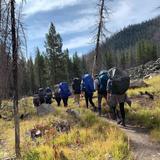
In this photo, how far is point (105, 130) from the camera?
47.8 ft

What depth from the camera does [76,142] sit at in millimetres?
13969

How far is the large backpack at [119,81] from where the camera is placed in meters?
16.6

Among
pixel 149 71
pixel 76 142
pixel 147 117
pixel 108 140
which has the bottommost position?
pixel 76 142

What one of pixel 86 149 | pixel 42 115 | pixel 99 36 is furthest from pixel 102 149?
pixel 99 36

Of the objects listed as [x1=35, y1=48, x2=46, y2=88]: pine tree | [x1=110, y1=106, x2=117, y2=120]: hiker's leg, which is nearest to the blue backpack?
[x1=110, y1=106, x2=117, y2=120]: hiker's leg

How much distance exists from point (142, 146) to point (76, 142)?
1998 millimetres

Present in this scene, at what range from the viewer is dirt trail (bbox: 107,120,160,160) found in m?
12.0

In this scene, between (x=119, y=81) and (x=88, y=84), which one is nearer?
(x=119, y=81)

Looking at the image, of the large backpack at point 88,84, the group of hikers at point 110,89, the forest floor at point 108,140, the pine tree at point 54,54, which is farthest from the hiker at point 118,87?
the pine tree at point 54,54

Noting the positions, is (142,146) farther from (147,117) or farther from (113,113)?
(113,113)

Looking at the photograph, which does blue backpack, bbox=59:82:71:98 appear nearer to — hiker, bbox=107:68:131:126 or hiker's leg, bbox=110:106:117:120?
hiker's leg, bbox=110:106:117:120

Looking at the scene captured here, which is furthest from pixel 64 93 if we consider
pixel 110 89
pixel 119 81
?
pixel 119 81

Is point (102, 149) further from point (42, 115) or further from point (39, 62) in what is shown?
point (39, 62)

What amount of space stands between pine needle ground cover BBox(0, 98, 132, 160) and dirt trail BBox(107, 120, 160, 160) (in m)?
0.29
